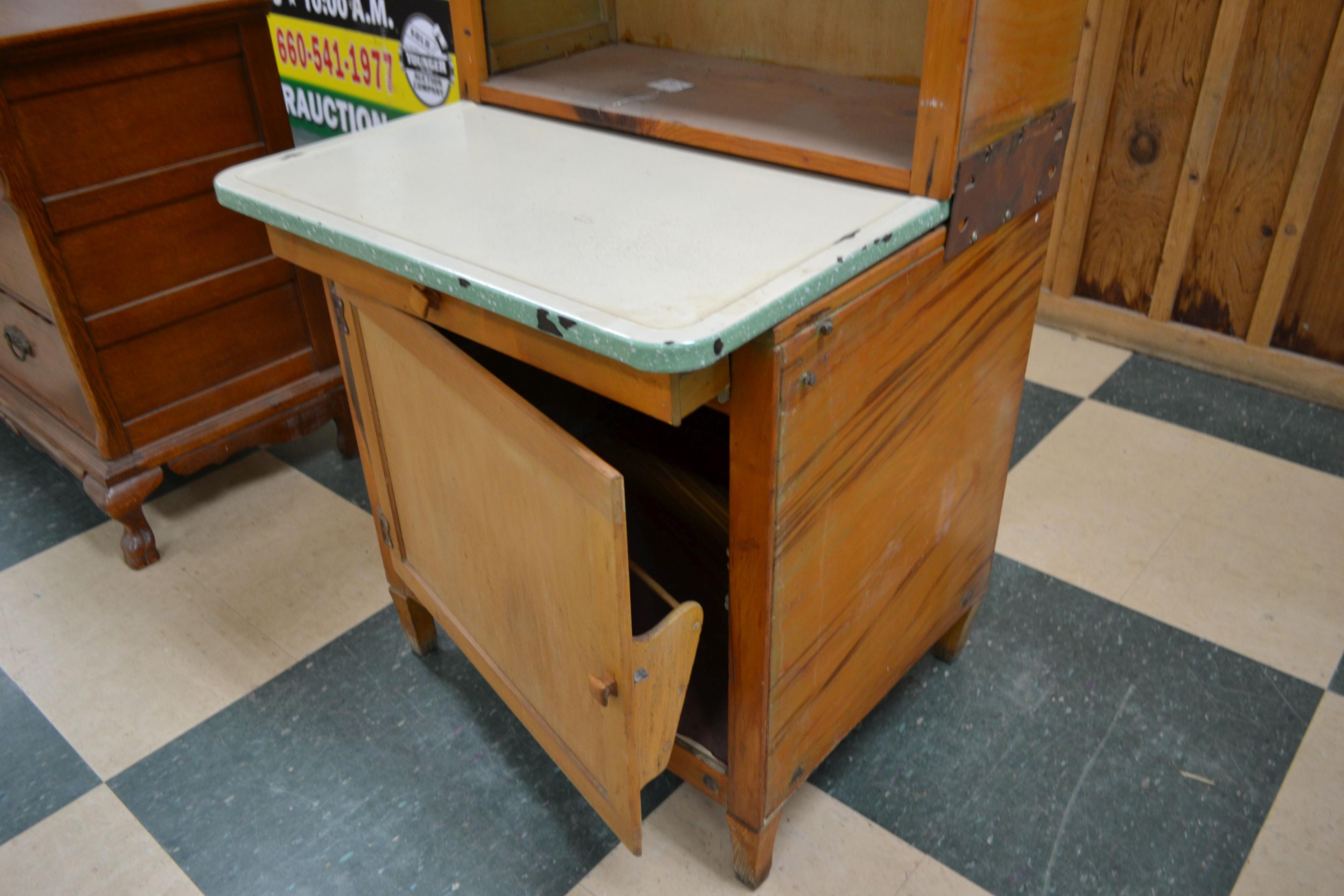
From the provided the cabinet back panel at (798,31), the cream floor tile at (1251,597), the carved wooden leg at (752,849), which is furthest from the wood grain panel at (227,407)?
the cream floor tile at (1251,597)

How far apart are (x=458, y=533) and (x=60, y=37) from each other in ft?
2.85

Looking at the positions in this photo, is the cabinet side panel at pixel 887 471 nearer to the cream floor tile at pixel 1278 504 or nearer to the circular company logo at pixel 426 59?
the cream floor tile at pixel 1278 504

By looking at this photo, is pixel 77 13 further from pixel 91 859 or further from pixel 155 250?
pixel 91 859

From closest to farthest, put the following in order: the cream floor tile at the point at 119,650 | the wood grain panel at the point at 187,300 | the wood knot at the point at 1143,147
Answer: the cream floor tile at the point at 119,650
the wood grain panel at the point at 187,300
the wood knot at the point at 1143,147

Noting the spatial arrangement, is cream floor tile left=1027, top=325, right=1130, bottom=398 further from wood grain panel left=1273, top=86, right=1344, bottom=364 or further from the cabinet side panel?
the cabinet side panel

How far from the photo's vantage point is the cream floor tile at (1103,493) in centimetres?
153

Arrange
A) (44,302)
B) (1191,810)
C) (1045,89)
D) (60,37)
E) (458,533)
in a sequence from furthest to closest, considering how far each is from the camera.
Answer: (44,302)
(60,37)
(1191,810)
(458,533)
(1045,89)

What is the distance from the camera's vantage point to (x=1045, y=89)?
36.3 inches

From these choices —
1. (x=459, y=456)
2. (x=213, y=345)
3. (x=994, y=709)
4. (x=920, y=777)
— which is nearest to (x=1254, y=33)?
(x=994, y=709)

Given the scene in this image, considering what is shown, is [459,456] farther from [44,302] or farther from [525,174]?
[44,302]

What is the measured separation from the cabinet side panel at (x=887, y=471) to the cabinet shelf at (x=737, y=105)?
139 mm

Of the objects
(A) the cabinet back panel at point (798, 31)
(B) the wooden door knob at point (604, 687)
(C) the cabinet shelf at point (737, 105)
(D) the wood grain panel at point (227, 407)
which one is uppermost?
(A) the cabinet back panel at point (798, 31)

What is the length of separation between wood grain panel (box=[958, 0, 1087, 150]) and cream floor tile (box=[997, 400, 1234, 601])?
808 mm

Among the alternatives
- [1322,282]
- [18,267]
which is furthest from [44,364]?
[1322,282]
